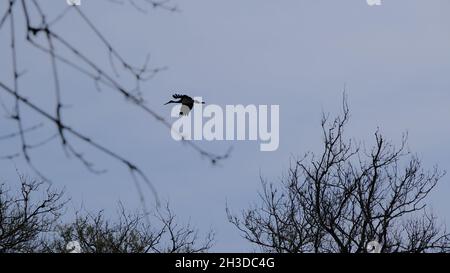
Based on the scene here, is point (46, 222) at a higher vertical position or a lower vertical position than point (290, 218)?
higher

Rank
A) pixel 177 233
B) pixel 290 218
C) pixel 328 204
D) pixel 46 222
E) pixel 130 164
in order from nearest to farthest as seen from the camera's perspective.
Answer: pixel 130 164 → pixel 328 204 → pixel 290 218 → pixel 177 233 → pixel 46 222

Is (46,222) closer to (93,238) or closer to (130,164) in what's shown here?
(93,238)

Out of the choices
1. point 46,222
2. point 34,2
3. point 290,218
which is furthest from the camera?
point 46,222

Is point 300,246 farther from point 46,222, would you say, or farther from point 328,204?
point 46,222

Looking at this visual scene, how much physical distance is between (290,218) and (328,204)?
2248mm

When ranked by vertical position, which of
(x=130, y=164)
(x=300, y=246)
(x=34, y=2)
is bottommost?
(x=130, y=164)

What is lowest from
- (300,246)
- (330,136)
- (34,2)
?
(34,2)

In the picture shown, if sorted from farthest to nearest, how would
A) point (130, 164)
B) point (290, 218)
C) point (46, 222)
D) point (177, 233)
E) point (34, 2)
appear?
point (46, 222) → point (177, 233) → point (290, 218) → point (34, 2) → point (130, 164)
